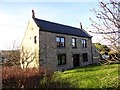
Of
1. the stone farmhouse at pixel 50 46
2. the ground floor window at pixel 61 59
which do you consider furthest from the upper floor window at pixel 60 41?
the ground floor window at pixel 61 59

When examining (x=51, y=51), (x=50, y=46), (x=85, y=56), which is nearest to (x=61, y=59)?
(x=51, y=51)

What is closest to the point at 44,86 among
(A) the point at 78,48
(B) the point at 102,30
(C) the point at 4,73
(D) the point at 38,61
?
(C) the point at 4,73

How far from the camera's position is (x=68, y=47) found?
33.0 meters

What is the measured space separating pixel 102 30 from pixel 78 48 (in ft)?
106

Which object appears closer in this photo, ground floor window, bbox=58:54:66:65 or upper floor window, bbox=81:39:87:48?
ground floor window, bbox=58:54:66:65

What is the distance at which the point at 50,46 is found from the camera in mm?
29172

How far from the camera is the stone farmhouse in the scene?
28.2 m

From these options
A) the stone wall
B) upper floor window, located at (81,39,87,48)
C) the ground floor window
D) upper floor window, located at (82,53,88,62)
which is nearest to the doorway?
the stone wall

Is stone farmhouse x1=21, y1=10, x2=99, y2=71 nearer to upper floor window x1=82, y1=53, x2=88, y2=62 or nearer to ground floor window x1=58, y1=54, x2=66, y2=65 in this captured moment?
ground floor window x1=58, y1=54, x2=66, y2=65

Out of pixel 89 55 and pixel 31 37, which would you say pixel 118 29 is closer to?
pixel 31 37

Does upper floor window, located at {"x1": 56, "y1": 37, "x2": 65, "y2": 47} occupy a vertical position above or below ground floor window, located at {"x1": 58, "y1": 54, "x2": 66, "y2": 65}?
above

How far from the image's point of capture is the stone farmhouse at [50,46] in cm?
2820

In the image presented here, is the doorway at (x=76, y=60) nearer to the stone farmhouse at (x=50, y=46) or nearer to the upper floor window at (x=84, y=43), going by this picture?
the stone farmhouse at (x=50, y=46)

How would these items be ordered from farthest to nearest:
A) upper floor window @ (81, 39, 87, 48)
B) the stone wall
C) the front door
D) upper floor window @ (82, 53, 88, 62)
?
1. upper floor window @ (82, 53, 88, 62)
2. upper floor window @ (81, 39, 87, 48)
3. the front door
4. the stone wall
